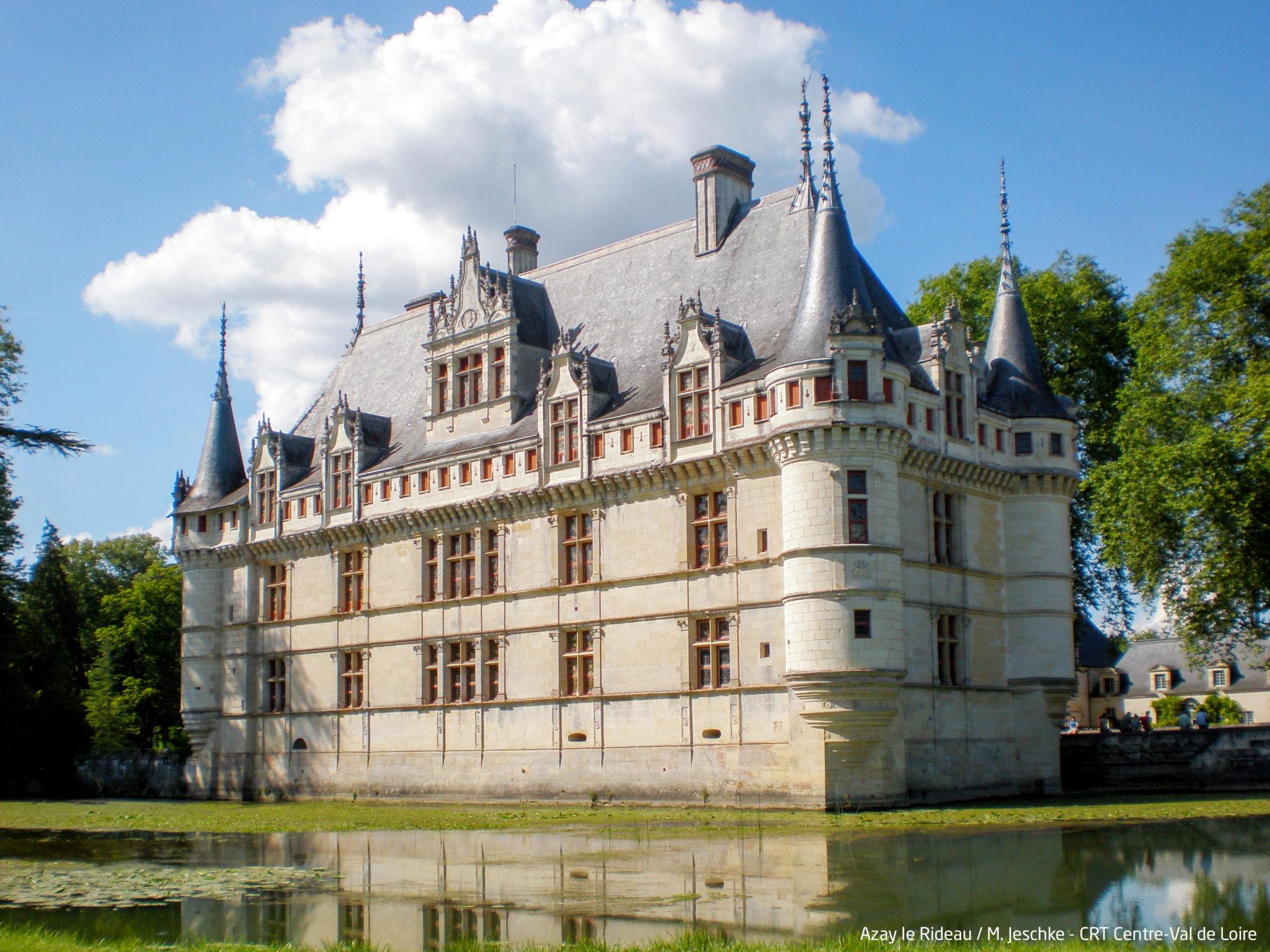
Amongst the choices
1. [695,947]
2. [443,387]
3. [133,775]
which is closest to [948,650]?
[443,387]

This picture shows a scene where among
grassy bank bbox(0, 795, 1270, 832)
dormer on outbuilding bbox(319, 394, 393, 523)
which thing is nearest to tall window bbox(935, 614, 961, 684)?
grassy bank bbox(0, 795, 1270, 832)

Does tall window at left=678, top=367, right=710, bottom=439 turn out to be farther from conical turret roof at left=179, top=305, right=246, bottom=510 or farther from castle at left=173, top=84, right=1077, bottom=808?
conical turret roof at left=179, top=305, right=246, bottom=510

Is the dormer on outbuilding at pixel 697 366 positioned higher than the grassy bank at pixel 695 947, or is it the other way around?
the dormer on outbuilding at pixel 697 366

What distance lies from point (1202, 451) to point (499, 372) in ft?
56.0

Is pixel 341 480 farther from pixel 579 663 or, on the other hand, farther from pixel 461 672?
pixel 579 663

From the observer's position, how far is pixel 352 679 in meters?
36.6

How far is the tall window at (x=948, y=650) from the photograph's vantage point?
2831cm

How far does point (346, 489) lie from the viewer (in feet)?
123

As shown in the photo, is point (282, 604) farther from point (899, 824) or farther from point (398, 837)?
point (899, 824)

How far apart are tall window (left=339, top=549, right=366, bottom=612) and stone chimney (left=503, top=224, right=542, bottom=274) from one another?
1015 centimetres

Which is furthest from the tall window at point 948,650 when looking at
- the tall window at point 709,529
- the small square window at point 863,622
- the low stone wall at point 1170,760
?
the low stone wall at point 1170,760

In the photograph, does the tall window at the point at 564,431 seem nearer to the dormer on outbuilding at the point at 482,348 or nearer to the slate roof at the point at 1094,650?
the dormer on outbuilding at the point at 482,348

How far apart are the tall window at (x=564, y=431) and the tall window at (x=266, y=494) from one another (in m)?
11.7

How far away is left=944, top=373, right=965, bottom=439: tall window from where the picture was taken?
2933cm
